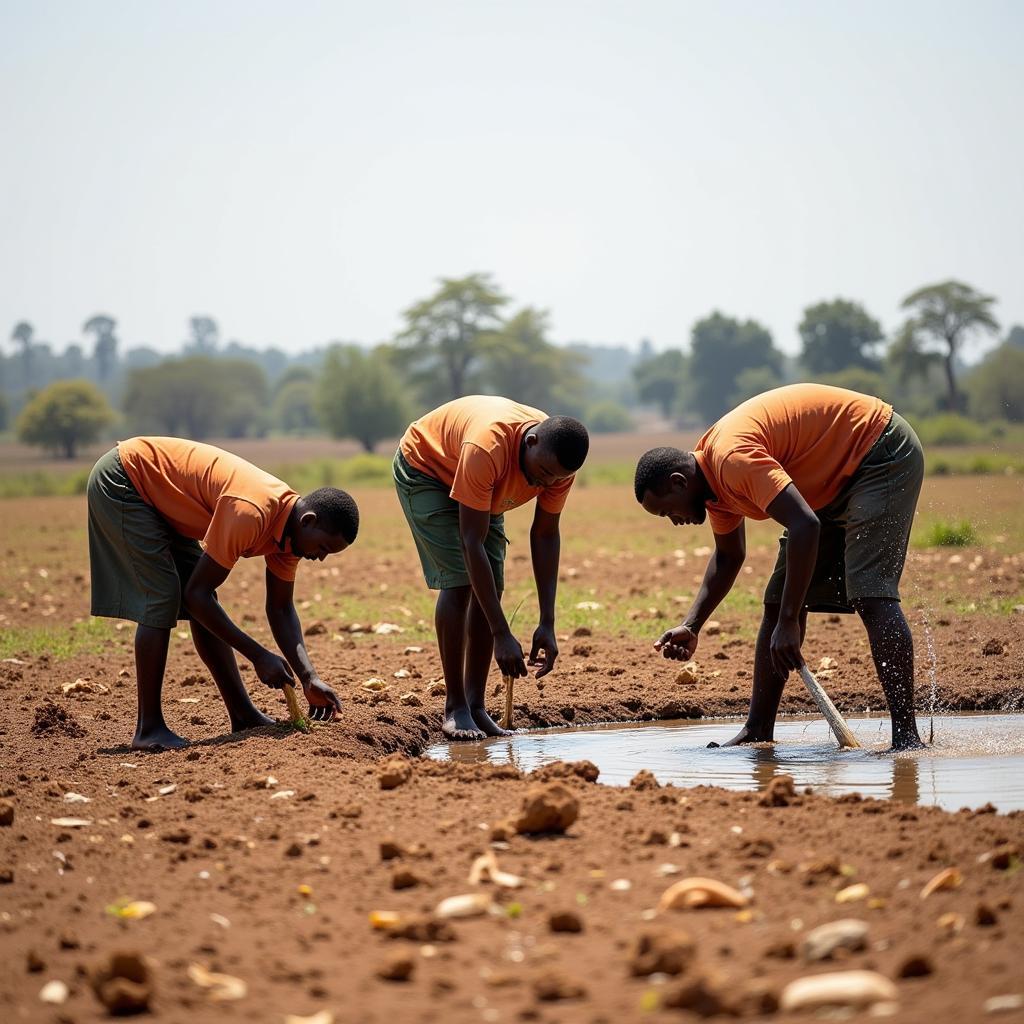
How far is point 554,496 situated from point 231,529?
4.75 ft

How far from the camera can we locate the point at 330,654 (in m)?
9.03

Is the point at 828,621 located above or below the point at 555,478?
below

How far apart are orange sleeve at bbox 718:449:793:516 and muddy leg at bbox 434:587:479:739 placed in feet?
5.02

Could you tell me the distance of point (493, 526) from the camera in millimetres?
6730

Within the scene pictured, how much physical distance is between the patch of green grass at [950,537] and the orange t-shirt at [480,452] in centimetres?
857

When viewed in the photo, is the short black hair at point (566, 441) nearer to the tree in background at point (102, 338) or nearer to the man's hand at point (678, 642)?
the man's hand at point (678, 642)

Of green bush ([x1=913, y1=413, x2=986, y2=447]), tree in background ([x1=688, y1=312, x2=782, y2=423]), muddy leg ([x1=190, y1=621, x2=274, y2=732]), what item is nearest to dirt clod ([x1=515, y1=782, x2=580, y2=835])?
muddy leg ([x1=190, y1=621, x2=274, y2=732])

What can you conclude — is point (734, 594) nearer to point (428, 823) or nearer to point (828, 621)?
point (828, 621)

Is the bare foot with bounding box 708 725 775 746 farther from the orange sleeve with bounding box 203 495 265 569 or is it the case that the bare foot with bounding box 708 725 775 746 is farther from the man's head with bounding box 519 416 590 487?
the orange sleeve with bounding box 203 495 265 569

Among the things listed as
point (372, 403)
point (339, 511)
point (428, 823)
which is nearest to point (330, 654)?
point (339, 511)

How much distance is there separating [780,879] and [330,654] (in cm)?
544

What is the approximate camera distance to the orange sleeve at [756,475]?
5598 millimetres

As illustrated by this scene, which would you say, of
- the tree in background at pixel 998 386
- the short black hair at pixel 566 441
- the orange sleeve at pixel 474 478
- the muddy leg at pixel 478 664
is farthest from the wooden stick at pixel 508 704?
the tree in background at pixel 998 386

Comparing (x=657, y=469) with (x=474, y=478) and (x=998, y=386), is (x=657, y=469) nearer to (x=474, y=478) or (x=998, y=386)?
(x=474, y=478)
